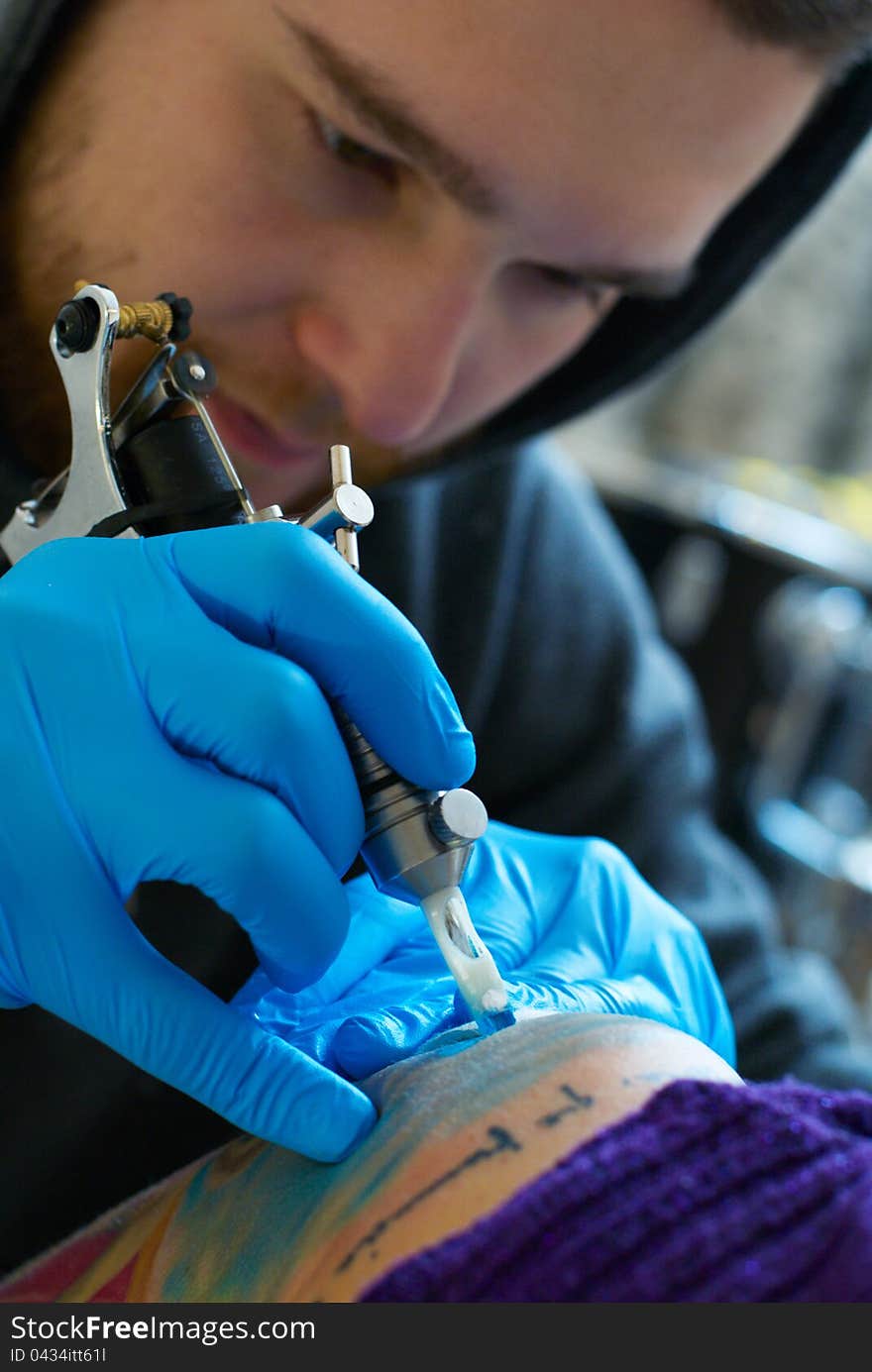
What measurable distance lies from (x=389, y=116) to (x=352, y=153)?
72mm

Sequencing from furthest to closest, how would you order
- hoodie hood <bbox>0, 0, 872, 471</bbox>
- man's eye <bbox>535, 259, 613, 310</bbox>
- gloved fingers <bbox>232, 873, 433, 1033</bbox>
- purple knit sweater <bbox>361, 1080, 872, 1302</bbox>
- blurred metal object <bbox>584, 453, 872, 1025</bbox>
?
1. blurred metal object <bbox>584, 453, 872, 1025</bbox>
2. hoodie hood <bbox>0, 0, 872, 471</bbox>
3. man's eye <bbox>535, 259, 613, 310</bbox>
4. gloved fingers <bbox>232, 873, 433, 1033</bbox>
5. purple knit sweater <bbox>361, 1080, 872, 1302</bbox>

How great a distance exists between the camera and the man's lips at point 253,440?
0.84 m

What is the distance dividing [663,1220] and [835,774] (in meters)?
1.32

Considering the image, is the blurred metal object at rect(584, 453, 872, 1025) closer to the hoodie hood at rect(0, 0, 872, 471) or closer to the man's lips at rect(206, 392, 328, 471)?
the hoodie hood at rect(0, 0, 872, 471)

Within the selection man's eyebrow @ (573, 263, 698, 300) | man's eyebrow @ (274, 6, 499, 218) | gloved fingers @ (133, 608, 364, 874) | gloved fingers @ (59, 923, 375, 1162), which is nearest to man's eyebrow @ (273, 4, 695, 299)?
man's eyebrow @ (274, 6, 499, 218)

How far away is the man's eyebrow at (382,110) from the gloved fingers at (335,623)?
0.93ft

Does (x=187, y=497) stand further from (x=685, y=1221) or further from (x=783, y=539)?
(x=783, y=539)

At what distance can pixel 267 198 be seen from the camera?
2.55 ft

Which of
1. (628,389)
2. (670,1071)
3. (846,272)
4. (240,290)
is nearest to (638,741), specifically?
(628,389)

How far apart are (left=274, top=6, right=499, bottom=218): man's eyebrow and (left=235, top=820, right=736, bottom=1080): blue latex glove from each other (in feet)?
1.37

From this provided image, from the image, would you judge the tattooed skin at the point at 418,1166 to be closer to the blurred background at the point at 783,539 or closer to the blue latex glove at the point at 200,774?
the blue latex glove at the point at 200,774

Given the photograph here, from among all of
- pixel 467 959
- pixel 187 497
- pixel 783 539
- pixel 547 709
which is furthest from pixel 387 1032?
pixel 783 539

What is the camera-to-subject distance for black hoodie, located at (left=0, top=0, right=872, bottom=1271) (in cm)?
82

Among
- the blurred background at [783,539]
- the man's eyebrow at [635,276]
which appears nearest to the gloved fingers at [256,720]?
the man's eyebrow at [635,276]
